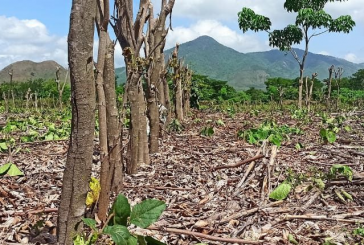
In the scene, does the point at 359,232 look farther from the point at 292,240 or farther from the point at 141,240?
the point at 141,240

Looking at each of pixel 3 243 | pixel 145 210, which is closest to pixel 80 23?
pixel 145 210

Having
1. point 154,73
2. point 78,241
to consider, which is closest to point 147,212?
point 78,241

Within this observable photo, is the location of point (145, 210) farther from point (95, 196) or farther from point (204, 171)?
point (204, 171)

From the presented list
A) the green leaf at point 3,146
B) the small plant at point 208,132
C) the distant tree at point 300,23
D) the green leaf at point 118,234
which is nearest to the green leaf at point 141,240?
the green leaf at point 118,234

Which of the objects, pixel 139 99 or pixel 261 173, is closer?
pixel 261 173

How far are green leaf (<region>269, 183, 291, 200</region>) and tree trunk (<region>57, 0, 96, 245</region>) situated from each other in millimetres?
1752

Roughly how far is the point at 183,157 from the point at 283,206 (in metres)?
2.10

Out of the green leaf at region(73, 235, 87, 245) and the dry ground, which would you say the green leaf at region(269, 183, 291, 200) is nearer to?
the dry ground

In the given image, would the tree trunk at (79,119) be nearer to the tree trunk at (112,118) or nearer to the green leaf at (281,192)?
the tree trunk at (112,118)

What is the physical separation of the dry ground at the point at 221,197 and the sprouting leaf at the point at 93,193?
329 millimetres

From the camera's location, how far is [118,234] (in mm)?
2328

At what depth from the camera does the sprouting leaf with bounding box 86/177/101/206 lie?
2.96 metres

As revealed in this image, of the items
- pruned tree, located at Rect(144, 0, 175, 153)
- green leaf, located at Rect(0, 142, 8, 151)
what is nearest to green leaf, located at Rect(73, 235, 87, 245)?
pruned tree, located at Rect(144, 0, 175, 153)

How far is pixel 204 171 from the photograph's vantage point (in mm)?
4613
